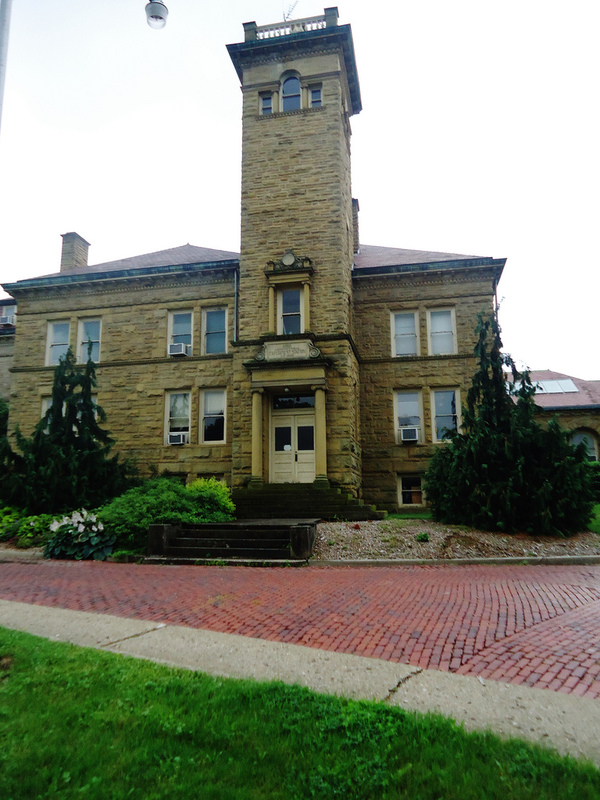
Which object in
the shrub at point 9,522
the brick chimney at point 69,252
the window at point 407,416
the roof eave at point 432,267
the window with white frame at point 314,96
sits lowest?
the shrub at point 9,522

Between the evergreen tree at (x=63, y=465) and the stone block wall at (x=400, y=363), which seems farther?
the stone block wall at (x=400, y=363)

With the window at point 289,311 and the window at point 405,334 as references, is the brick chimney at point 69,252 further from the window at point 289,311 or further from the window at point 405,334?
the window at point 405,334

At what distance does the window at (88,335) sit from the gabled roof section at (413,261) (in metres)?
10.8

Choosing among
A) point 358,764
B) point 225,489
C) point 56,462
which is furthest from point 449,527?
point 358,764

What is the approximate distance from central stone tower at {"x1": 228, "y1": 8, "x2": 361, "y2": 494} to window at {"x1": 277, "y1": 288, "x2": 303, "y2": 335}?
39mm

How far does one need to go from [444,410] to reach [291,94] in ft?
43.1

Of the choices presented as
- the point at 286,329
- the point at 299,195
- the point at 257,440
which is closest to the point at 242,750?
the point at 257,440

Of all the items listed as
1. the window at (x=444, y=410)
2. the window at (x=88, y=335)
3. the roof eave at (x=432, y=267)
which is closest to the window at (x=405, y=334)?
the roof eave at (x=432, y=267)

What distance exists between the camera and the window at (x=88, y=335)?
23.6 meters

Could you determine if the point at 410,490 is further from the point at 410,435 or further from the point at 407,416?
the point at 407,416

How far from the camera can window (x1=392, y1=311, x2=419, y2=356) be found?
22.2 metres

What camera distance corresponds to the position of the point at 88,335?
23797 mm

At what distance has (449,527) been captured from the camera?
13.8m

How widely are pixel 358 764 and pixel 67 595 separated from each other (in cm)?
676
